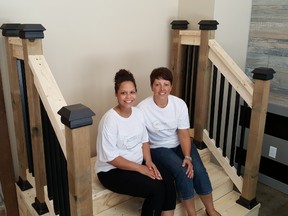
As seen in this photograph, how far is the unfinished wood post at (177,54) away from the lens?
2.66m

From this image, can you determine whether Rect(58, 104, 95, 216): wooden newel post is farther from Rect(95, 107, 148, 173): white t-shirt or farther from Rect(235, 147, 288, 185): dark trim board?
Rect(235, 147, 288, 185): dark trim board

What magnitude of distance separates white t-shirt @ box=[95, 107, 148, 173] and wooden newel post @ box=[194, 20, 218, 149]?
732 mm

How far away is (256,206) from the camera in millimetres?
2229

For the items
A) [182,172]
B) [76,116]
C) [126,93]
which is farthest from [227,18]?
[76,116]

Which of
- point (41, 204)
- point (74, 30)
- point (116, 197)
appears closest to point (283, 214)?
point (116, 197)

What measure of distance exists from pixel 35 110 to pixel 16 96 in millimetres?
348

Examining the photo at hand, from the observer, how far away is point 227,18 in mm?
2723

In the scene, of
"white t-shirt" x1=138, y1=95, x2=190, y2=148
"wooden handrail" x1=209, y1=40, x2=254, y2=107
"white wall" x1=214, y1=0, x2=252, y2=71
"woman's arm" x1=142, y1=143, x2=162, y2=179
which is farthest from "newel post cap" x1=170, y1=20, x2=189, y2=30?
"woman's arm" x1=142, y1=143, x2=162, y2=179

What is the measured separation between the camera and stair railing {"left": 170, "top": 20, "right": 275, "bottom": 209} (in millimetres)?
2074

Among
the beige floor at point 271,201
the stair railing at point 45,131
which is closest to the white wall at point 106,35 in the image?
the stair railing at point 45,131

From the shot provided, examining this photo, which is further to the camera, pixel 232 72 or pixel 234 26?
pixel 234 26

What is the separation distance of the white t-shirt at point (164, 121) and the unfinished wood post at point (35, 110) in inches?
28.0

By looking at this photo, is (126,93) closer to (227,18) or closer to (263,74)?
(263,74)

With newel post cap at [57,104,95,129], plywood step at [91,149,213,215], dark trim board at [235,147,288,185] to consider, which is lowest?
dark trim board at [235,147,288,185]
